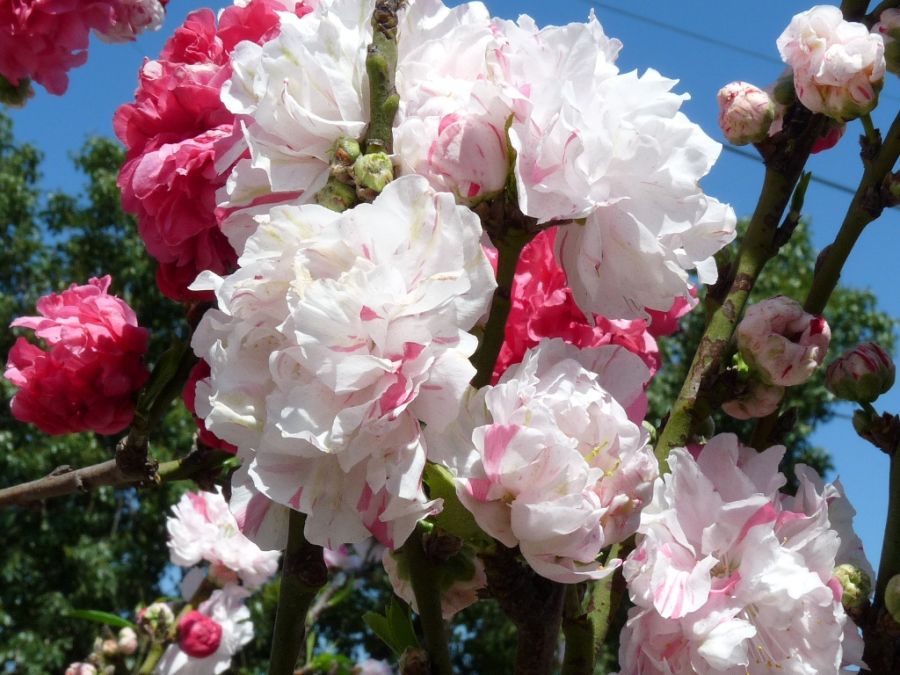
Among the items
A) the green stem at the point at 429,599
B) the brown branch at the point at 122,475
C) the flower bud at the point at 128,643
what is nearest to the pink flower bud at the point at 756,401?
the green stem at the point at 429,599

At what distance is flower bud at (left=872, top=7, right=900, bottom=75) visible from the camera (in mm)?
725

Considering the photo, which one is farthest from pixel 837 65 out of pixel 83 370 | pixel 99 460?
pixel 99 460

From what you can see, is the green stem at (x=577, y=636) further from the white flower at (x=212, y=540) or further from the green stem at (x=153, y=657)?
the green stem at (x=153, y=657)

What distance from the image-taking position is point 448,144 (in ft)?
1.68

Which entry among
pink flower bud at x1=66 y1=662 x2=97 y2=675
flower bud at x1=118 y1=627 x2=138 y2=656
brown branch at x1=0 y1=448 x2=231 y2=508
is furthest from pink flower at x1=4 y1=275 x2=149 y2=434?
pink flower bud at x1=66 y1=662 x2=97 y2=675

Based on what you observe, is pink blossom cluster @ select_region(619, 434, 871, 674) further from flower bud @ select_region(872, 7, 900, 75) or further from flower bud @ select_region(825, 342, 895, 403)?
flower bud @ select_region(872, 7, 900, 75)

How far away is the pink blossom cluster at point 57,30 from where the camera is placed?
118cm

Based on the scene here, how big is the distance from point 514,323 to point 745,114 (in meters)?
0.22

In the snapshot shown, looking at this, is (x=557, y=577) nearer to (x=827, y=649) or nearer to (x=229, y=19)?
(x=827, y=649)

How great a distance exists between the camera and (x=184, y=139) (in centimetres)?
78

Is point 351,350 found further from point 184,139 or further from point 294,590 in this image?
point 184,139

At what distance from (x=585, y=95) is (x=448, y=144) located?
0.26 feet

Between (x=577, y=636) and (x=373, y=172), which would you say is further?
(x=577, y=636)

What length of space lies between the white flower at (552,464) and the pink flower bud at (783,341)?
157 mm
